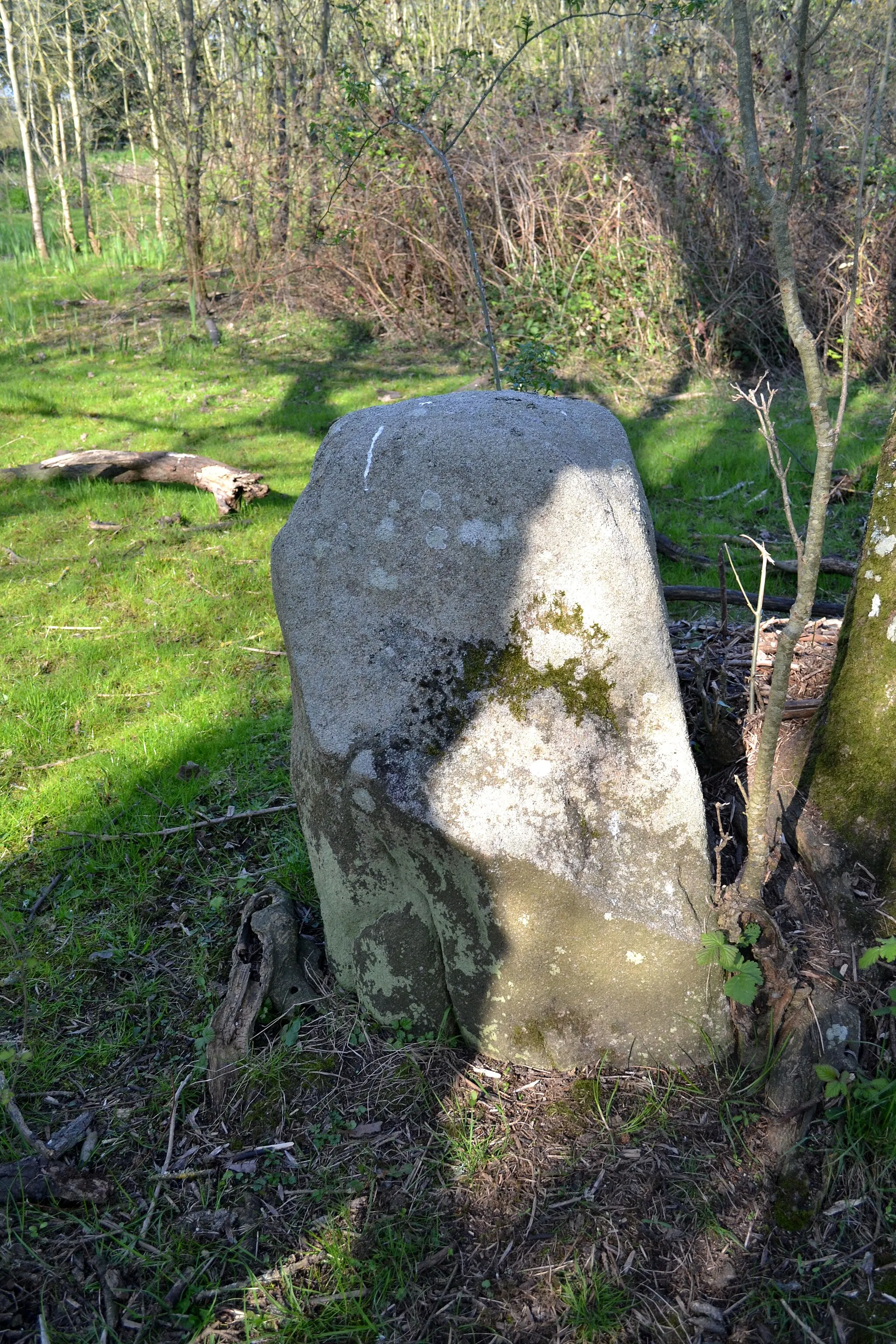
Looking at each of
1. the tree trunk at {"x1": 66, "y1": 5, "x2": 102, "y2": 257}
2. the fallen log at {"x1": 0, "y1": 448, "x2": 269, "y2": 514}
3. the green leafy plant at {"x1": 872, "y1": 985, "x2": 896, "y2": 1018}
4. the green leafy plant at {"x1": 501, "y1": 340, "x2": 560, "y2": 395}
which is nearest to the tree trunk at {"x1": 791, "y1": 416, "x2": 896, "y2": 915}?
the green leafy plant at {"x1": 872, "y1": 985, "x2": 896, "y2": 1018}

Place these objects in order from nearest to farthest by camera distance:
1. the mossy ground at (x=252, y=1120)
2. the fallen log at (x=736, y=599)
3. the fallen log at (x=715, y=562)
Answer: the mossy ground at (x=252, y=1120), the fallen log at (x=736, y=599), the fallen log at (x=715, y=562)

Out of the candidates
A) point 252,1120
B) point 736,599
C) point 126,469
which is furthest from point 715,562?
point 126,469

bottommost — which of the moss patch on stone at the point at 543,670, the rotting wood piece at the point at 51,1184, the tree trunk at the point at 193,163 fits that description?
the rotting wood piece at the point at 51,1184

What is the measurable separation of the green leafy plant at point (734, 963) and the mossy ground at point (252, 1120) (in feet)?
0.99

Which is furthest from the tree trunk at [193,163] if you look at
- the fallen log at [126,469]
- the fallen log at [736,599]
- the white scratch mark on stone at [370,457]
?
the white scratch mark on stone at [370,457]

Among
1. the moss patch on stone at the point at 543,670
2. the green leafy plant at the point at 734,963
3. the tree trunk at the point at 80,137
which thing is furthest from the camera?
the tree trunk at the point at 80,137

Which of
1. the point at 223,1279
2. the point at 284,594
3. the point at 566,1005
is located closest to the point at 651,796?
the point at 566,1005

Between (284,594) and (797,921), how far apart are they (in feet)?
5.78

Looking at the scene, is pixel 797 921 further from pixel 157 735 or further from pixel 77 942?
pixel 157 735

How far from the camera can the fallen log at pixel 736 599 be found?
169 inches

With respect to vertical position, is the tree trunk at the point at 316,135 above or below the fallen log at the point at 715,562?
above

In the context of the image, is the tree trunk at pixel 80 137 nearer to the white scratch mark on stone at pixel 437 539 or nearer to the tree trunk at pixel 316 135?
the tree trunk at pixel 316 135

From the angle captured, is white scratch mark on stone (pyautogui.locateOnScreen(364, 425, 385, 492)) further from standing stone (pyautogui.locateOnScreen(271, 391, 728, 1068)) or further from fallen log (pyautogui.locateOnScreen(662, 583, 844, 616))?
fallen log (pyautogui.locateOnScreen(662, 583, 844, 616))

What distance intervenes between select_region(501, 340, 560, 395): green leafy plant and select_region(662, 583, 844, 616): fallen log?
7.47 ft
